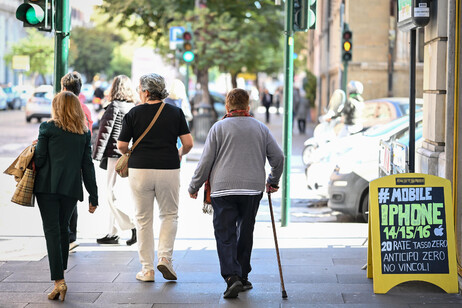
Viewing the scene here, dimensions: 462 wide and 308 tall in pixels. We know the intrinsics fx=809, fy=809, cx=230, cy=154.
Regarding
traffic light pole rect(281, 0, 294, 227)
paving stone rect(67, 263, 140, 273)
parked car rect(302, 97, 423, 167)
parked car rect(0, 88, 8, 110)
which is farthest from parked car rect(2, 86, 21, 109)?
paving stone rect(67, 263, 140, 273)

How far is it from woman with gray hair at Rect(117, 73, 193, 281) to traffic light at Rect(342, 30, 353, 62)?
15.2m

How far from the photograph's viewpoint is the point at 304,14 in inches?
390

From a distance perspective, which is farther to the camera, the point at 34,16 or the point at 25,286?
the point at 34,16

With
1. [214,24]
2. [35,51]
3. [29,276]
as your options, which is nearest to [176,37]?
[214,24]

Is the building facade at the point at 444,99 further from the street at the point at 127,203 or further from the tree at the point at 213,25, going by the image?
the tree at the point at 213,25

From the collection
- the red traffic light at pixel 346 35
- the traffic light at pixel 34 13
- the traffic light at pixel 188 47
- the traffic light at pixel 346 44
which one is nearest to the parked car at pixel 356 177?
the traffic light at pixel 34 13

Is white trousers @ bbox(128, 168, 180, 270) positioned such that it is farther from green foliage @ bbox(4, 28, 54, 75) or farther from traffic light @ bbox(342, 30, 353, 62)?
green foliage @ bbox(4, 28, 54, 75)

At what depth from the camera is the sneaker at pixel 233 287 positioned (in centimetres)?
637

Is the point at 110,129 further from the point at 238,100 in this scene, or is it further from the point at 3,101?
the point at 3,101

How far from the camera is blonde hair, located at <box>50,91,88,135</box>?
6281 millimetres

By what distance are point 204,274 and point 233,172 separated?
1.34 meters

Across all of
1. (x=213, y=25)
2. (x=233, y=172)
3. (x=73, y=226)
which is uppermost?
(x=213, y=25)

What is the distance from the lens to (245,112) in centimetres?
662

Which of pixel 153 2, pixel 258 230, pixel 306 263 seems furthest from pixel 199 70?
pixel 306 263
